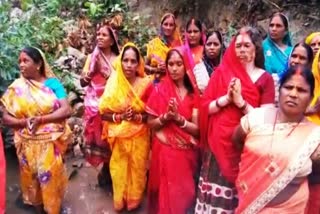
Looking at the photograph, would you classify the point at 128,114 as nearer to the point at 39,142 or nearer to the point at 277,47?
the point at 39,142

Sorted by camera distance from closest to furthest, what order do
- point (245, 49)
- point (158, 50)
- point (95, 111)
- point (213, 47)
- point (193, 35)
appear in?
point (245, 49) < point (213, 47) < point (95, 111) < point (193, 35) < point (158, 50)

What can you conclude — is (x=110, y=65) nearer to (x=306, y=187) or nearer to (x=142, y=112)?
(x=142, y=112)

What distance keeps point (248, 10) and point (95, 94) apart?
4.60 metres

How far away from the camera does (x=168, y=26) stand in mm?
6074

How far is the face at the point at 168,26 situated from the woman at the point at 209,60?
1.12 metres

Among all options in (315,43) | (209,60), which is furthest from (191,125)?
(315,43)

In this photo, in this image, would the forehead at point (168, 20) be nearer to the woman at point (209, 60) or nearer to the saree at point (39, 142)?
the woman at point (209, 60)

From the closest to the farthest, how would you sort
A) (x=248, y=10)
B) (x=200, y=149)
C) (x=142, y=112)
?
(x=200, y=149) < (x=142, y=112) < (x=248, y=10)

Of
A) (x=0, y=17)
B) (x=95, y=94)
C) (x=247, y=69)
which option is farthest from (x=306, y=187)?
(x=0, y=17)

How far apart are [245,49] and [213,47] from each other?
106 centimetres

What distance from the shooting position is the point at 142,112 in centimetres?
469

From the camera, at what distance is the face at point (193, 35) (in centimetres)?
558

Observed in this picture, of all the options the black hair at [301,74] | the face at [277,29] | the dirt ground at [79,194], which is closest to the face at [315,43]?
the face at [277,29]

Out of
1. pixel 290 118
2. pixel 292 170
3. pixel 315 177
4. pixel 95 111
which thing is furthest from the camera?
pixel 95 111
